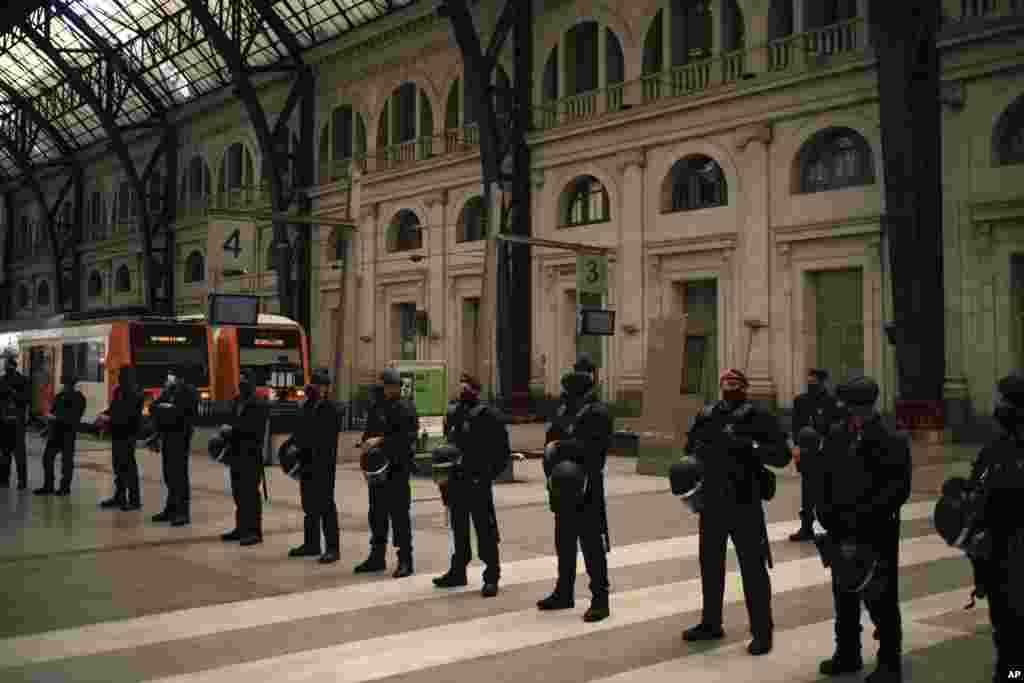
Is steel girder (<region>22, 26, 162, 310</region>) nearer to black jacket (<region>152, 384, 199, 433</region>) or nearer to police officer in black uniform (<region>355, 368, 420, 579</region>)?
black jacket (<region>152, 384, 199, 433</region>)

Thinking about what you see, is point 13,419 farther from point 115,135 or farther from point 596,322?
point 115,135

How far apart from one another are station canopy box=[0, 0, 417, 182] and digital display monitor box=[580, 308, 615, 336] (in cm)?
1943

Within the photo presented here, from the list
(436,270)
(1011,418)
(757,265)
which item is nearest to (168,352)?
(436,270)

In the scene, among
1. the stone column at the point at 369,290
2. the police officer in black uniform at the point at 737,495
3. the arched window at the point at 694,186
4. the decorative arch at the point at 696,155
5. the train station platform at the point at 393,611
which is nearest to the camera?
the train station platform at the point at 393,611

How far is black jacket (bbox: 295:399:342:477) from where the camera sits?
34.1ft

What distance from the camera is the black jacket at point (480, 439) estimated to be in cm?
894

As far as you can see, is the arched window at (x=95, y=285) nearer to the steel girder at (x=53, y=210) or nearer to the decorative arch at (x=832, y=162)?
the steel girder at (x=53, y=210)

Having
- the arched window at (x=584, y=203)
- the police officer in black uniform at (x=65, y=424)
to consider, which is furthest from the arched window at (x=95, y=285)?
the police officer in black uniform at (x=65, y=424)

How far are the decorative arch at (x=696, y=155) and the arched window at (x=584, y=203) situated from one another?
6.85 ft

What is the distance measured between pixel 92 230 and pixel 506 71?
34.2 metres

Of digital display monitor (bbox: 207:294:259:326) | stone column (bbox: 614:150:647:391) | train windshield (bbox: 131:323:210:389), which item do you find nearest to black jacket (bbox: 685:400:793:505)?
digital display monitor (bbox: 207:294:259:326)

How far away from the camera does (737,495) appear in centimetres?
687

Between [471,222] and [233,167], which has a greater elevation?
[233,167]

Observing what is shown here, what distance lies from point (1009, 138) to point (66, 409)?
19512 millimetres
